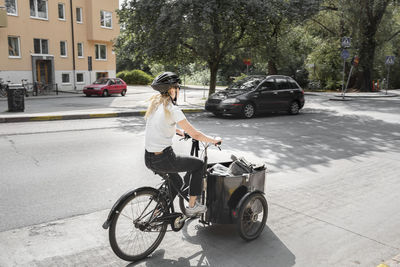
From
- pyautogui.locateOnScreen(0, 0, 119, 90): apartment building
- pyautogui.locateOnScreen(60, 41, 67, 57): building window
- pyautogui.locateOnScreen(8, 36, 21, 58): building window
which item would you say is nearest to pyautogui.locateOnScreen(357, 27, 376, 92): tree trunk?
pyautogui.locateOnScreen(0, 0, 119, 90): apartment building

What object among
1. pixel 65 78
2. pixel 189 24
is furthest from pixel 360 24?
pixel 65 78

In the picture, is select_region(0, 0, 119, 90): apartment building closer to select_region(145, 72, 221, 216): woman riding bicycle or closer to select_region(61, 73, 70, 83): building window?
select_region(61, 73, 70, 83): building window

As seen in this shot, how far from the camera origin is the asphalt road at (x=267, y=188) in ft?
12.9

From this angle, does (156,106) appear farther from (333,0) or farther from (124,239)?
(333,0)

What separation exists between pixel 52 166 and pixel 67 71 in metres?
29.5

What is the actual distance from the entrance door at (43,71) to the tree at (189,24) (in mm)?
15095

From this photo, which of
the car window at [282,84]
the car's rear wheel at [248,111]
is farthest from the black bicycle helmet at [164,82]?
the car window at [282,84]

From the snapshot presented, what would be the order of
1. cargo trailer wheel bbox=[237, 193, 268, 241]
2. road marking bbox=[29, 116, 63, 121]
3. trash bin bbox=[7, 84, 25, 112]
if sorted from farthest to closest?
trash bin bbox=[7, 84, 25, 112], road marking bbox=[29, 116, 63, 121], cargo trailer wheel bbox=[237, 193, 268, 241]

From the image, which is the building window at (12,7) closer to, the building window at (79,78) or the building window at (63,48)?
the building window at (63,48)

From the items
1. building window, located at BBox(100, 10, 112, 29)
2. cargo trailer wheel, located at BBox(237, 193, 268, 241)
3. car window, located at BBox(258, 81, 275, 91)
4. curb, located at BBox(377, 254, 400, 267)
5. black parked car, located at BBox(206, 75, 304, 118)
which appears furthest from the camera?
building window, located at BBox(100, 10, 112, 29)

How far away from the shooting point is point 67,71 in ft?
113

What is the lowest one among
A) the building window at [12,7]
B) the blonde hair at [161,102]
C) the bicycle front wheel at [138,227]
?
the bicycle front wheel at [138,227]

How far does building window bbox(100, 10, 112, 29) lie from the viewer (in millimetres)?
36688

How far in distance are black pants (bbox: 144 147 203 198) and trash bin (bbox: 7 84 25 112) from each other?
13799mm
